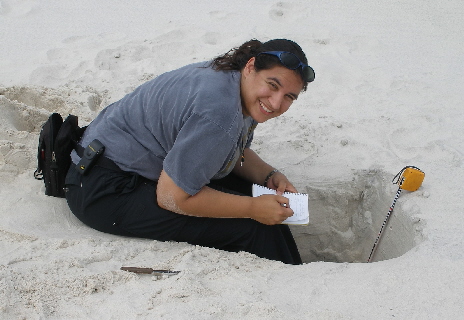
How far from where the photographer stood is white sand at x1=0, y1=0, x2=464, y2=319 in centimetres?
178

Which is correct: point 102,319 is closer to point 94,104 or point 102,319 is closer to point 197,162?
point 197,162

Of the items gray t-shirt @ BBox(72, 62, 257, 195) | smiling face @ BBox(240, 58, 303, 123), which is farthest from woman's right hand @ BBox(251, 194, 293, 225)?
smiling face @ BBox(240, 58, 303, 123)

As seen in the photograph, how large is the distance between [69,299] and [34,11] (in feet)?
13.1

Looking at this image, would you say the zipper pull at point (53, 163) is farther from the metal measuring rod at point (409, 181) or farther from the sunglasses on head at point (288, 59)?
the metal measuring rod at point (409, 181)

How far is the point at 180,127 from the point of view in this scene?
1.94m

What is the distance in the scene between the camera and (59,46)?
4.33m

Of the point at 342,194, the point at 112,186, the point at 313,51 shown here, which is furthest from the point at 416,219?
the point at 313,51

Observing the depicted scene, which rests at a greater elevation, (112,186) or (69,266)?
(112,186)

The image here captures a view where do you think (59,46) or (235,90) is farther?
(59,46)

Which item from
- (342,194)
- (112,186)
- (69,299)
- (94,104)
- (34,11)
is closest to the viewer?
(69,299)

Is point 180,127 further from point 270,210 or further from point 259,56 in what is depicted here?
point 270,210

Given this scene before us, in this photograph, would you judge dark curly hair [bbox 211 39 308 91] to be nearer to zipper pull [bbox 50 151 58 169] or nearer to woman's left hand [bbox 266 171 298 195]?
woman's left hand [bbox 266 171 298 195]

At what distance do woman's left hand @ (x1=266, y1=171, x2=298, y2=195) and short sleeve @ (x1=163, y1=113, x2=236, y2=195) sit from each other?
670 mm

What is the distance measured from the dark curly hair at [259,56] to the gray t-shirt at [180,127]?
0.05 metres
